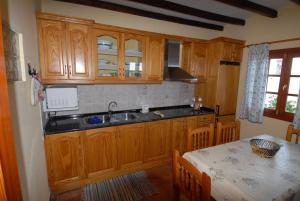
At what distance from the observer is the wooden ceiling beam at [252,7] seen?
6.58 ft

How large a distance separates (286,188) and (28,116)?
6.22 ft

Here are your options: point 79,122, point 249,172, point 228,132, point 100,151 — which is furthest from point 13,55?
point 228,132

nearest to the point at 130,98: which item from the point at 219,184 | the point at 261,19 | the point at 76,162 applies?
the point at 76,162

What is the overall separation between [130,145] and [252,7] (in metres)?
2.51

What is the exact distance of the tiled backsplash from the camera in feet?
8.07

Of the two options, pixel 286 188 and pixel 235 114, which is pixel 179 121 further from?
pixel 286 188

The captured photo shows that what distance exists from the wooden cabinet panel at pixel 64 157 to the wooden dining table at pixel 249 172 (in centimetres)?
135

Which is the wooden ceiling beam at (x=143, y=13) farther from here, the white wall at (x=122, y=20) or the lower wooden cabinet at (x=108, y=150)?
the lower wooden cabinet at (x=108, y=150)

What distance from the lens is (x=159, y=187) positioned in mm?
2131

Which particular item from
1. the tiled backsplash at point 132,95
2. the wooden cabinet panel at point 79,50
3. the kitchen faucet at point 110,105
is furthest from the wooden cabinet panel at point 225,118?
the wooden cabinet panel at point 79,50

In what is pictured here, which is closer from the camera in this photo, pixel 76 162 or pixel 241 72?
pixel 76 162

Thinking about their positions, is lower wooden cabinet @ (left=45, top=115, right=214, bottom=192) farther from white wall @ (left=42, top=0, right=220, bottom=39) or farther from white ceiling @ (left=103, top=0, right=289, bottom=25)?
white ceiling @ (left=103, top=0, right=289, bottom=25)

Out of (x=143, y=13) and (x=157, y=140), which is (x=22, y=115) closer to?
(x=157, y=140)

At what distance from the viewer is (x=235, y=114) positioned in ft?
10.3
